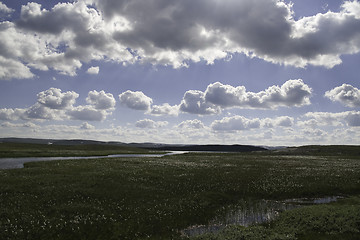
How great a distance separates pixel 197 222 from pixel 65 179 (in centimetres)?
1855

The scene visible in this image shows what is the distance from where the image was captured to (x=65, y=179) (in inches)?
1115

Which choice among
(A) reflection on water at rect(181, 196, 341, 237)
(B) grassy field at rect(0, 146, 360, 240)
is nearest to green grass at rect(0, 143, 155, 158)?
(B) grassy field at rect(0, 146, 360, 240)

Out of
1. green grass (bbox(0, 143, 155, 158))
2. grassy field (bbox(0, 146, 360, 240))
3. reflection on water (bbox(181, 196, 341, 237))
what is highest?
grassy field (bbox(0, 146, 360, 240))

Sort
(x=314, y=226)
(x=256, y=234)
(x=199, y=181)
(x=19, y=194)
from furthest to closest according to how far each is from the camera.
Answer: (x=199, y=181) < (x=19, y=194) < (x=314, y=226) < (x=256, y=234)

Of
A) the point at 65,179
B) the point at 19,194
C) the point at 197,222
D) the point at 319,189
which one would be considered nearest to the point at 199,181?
the point at 197,222

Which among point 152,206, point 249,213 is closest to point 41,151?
point 152,206

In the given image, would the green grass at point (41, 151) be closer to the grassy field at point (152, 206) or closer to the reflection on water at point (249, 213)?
the grassy field at point (152, 206)

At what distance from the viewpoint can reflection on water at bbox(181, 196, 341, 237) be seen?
1659 centimetres

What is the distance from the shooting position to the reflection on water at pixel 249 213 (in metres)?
16.6

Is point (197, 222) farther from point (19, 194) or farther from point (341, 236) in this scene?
point (19, 194)

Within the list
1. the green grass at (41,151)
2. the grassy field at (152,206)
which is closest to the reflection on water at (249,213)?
the grassy field at (152,206)

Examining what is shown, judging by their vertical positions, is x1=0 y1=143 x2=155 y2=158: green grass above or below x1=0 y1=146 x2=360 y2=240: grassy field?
below

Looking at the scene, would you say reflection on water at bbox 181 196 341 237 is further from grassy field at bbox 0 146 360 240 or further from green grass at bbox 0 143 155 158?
green grass at bbox 0 143 155 158

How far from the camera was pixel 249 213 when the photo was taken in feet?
64.7
